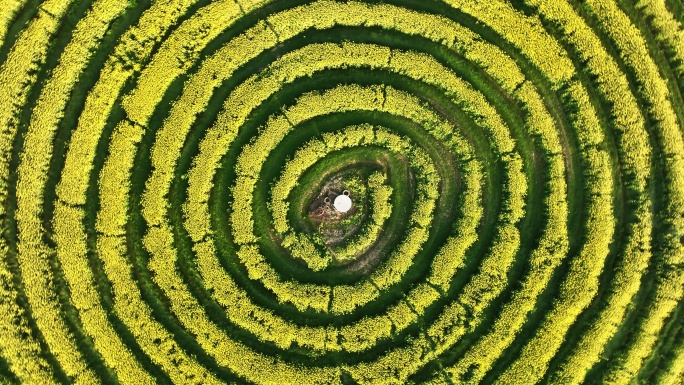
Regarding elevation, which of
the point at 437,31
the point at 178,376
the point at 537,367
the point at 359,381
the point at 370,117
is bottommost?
the point at 178,376

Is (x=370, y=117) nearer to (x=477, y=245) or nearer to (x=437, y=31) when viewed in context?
(x=437, y=31)

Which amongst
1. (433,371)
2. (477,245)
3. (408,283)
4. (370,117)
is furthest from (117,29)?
(433,371)

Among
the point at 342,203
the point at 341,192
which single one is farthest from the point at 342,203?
the point at 341,192

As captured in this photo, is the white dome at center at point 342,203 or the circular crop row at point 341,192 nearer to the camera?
the circular crop row at point 341,192

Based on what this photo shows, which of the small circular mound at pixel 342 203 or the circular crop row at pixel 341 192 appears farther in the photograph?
the small circular mound at pixel 342 203

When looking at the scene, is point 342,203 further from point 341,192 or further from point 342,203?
point 341,192
